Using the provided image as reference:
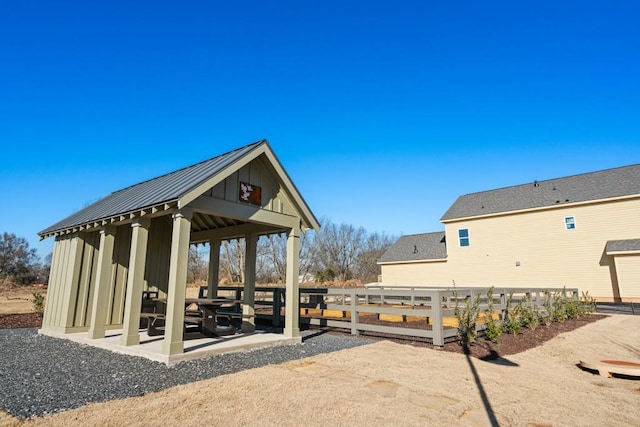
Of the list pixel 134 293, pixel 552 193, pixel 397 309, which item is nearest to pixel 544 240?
pixel 552 193

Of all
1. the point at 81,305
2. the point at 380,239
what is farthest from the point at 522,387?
the point at 380,239

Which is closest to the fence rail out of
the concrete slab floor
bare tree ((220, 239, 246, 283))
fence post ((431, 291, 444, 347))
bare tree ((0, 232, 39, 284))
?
fence post ((431, 291, 444, 347))

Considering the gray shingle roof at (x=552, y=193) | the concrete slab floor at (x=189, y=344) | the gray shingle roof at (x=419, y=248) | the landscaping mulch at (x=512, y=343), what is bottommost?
the landscaping mulch at (x=512, y=343)

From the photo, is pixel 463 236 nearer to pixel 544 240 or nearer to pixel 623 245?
pixel 544 240

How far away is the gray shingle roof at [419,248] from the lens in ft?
86.6

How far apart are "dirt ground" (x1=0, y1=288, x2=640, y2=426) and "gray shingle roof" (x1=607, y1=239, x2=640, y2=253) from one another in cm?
1537

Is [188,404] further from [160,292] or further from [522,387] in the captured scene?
[160,292]

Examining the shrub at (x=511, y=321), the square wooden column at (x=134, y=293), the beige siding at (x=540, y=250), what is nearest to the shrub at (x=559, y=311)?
the shrub at (x=511, y=321)

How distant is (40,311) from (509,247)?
24953 millimetres

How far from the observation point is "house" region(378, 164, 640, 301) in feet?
63.5

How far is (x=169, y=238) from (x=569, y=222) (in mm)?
22162

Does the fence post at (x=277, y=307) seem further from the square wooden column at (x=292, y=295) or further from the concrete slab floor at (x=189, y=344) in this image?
the square wooden column at (x=292, y=295)

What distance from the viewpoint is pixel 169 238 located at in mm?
10508

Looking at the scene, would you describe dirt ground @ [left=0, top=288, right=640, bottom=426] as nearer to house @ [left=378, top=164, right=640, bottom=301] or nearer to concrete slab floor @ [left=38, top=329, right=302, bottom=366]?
concrete slab floor @ [left=38, top=329, right=302, bottom=366]
